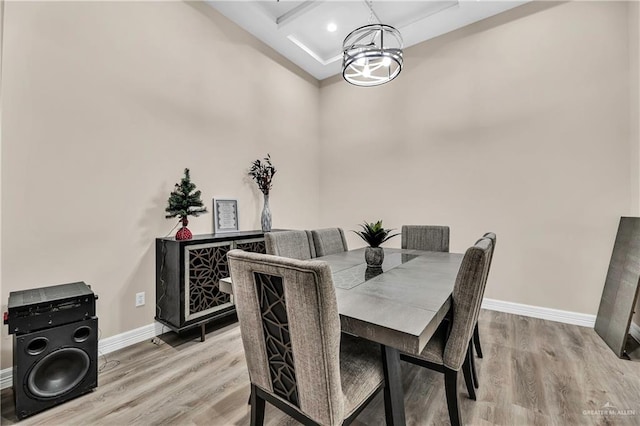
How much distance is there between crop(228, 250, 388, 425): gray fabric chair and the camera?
2.88ft

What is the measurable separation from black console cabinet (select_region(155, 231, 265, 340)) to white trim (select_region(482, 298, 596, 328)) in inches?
113

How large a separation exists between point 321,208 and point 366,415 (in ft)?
10.7

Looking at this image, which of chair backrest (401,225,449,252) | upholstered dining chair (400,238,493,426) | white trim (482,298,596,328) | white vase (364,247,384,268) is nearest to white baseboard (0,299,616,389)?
white trim (482,298,596,328)

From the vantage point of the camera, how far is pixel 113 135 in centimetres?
223

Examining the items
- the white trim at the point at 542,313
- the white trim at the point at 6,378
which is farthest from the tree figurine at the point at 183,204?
the white trim at the point at 542,313

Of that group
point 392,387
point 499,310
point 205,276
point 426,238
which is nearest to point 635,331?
point 499,310

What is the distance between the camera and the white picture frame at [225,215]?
2.95 meters

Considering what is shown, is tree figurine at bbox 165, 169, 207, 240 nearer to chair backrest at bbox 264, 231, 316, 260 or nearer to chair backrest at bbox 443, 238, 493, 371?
chair backrest at bbox 264, 231, 316, 260

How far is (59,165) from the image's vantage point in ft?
6.44

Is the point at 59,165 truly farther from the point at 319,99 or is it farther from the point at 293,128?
the point at 319,99

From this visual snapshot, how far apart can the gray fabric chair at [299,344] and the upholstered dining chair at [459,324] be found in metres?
0.36

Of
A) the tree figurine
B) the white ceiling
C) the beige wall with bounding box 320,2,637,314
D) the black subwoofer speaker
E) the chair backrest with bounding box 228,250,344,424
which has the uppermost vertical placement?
the white ceiling

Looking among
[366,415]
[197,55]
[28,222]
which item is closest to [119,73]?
[197,55]

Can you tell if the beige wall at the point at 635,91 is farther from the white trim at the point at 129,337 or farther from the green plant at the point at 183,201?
the white trim at the point at 129,337
